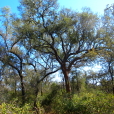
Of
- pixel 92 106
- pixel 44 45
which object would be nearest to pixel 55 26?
pixel 44 45

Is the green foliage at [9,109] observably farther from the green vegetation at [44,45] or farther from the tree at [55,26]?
the tree at [55,26]

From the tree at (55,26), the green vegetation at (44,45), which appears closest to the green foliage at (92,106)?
the green vegetation at (44,45)

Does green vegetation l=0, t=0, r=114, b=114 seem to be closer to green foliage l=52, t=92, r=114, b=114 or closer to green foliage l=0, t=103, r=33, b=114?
green foliage l=52, t=92, r=114, b=114

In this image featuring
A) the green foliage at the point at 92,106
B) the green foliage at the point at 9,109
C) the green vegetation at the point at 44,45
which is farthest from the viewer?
the green vegetation at the point at 44,45

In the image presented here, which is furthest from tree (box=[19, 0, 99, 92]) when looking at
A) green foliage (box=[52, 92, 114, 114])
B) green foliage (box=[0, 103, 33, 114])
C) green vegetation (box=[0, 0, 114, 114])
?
green foliage (box=[0, 103, 33, 114])

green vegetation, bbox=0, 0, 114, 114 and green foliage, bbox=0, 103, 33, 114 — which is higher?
green vegetation, bbox=0, 0, 114, 114

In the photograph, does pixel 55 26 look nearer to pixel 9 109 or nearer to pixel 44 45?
pixel 44 45

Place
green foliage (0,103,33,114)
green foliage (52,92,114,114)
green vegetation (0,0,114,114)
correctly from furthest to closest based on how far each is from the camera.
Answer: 1. green vegetation (0,0,114,114)
2. green foliage (52,92,114,114)
3. green foliage (0,103,33,114)

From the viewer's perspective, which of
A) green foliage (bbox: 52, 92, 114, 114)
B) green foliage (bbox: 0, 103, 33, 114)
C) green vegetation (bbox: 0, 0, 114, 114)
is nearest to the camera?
green foliage (bbox: 0, 103, 33, 114)

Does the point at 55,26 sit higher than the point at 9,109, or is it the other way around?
the point at 55,26

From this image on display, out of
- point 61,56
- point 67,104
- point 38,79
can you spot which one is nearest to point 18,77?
point 38,79

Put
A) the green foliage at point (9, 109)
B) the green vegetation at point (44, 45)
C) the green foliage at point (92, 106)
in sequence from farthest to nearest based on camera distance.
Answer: the green vegetation at point (44, 45), the green foliage at point (92, 106), the green foliage at point (9, 109)

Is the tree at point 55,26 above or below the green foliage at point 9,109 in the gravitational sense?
above

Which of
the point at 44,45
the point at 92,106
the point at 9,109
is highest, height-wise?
the point at 44,45
